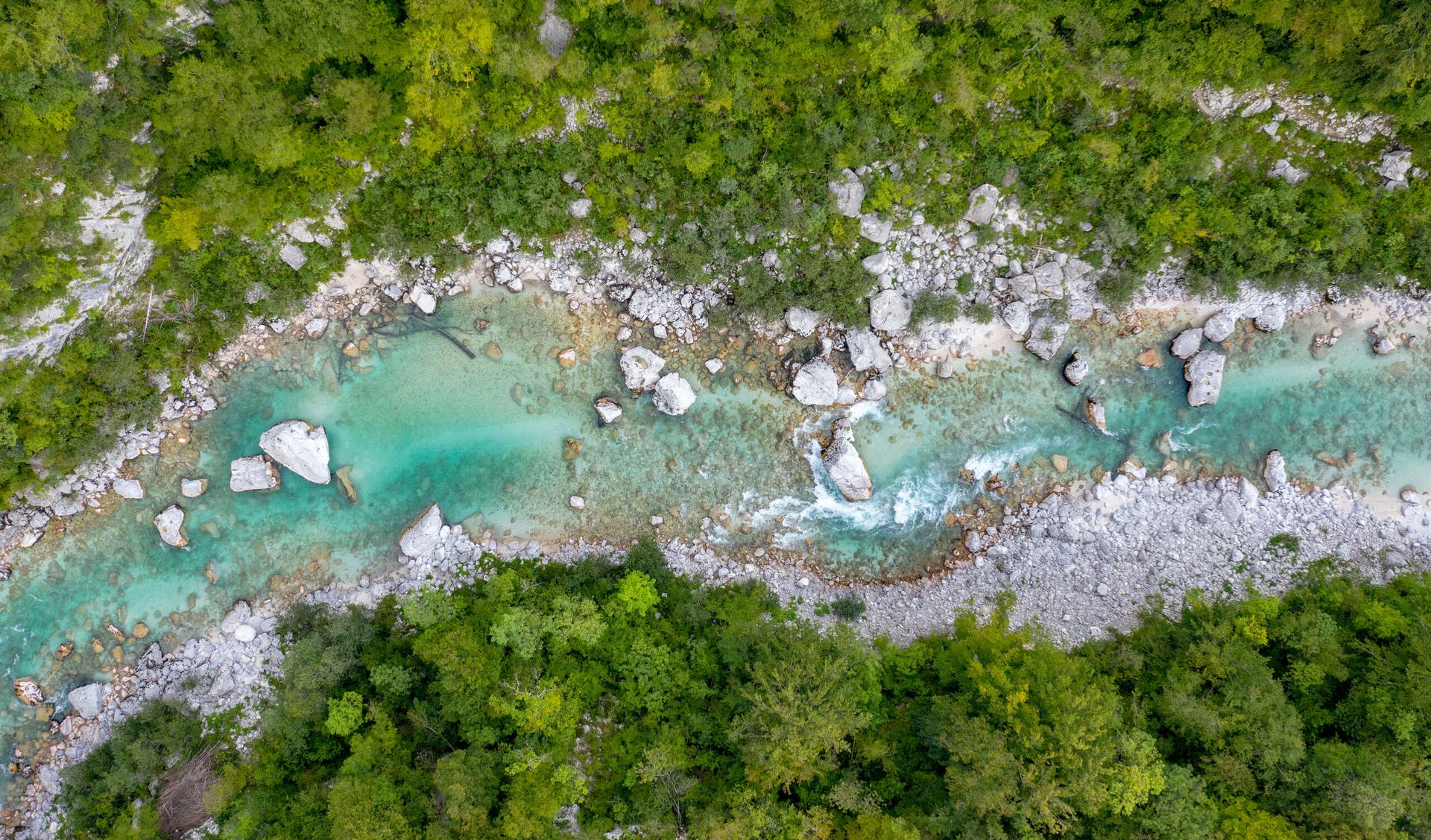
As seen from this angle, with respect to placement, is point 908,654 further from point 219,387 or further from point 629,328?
point 219,387

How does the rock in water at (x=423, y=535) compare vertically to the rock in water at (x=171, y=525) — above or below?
above

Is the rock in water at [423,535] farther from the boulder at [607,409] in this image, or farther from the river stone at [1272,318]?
the river stone at [1272,318]

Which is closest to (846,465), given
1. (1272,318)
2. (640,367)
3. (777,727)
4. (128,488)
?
(640,367)

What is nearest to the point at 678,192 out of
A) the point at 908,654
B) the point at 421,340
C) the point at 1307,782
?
the point at 421,340

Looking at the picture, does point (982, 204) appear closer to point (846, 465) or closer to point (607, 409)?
point (846, 465)

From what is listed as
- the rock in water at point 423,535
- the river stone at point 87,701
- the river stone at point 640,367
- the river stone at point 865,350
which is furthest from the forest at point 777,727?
the river stone at point 865,350
